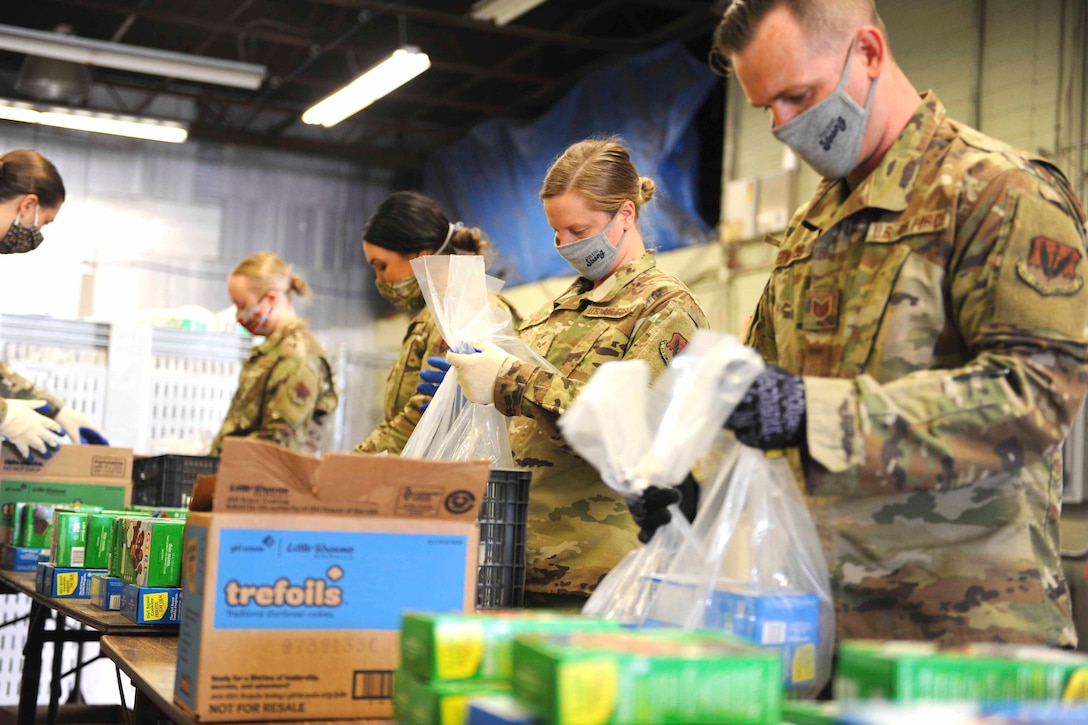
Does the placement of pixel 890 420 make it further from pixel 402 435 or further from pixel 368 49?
pixel 368 49

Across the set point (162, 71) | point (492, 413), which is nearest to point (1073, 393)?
point (492, 413)

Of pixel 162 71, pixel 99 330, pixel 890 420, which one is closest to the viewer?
pixel 890 420

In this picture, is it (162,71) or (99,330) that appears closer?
(99,330)

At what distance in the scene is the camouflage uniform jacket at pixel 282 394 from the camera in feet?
13.9

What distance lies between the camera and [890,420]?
1256 mm

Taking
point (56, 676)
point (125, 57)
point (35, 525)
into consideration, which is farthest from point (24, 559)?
point (125, 57)

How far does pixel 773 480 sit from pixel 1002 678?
461 millimetres

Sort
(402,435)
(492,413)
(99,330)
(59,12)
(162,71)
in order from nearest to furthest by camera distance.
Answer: (492,413) → (402,435) → (99,330) → (162,71) → (59,12)

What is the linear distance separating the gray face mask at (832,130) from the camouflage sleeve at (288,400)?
3.03m

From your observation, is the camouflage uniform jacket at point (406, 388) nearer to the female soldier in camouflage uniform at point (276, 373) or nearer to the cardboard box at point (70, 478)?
the cardboard box at point (70, 478)

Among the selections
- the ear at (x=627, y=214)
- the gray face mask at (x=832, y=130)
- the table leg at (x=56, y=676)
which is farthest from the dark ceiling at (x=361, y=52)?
the gray face mask at (x=832, y=130)

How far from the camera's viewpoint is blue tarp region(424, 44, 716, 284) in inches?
295

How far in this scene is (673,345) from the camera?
209cm

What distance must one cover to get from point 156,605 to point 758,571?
1298 mm
